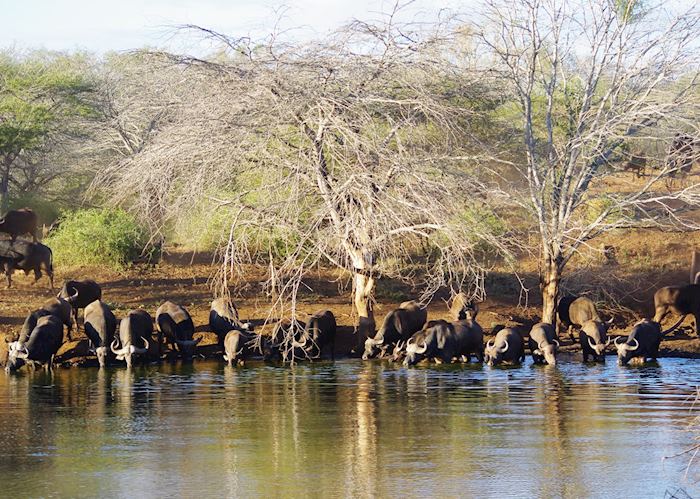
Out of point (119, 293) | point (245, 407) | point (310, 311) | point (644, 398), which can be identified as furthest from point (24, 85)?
point (644, 398)

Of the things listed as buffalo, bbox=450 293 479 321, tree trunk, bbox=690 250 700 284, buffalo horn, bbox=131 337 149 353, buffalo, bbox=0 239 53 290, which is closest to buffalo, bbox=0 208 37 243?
buffalo, bbox=0 239 53 290

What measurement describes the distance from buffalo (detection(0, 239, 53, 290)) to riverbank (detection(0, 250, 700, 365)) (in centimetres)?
60

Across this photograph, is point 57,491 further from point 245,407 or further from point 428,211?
point 428,211

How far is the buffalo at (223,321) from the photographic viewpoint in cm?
2450

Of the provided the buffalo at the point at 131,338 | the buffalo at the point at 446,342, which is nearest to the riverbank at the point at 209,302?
the buffalo at the point at 131,338

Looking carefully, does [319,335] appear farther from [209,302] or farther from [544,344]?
[209,302]

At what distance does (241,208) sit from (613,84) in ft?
26.4

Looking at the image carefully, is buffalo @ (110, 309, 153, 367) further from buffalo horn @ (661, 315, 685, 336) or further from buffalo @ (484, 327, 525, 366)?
buffalo horn @ (661, 315, 685, 336)

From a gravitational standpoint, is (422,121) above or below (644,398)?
above

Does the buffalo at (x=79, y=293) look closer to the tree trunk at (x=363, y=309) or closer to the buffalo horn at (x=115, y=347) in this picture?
the buffalo horn at (x=115, y=347)

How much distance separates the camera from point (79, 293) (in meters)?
25.6

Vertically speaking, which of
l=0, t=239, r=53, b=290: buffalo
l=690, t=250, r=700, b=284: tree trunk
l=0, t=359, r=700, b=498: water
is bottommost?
l=0, t=359, r=700, b=498: water

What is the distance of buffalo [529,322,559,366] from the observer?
2270 centimetres

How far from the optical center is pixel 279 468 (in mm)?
13797
